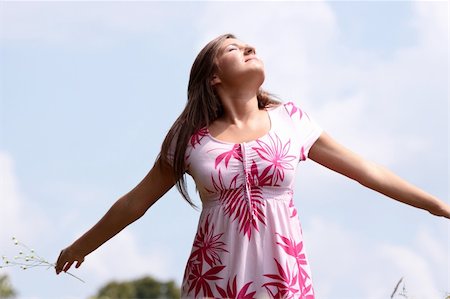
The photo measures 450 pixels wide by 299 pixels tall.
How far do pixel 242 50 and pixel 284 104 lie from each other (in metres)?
0.34

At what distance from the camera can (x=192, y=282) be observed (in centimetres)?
534

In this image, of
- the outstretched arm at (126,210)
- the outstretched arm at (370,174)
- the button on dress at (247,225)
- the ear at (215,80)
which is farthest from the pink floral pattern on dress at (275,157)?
the outstretched arm at (126,210)

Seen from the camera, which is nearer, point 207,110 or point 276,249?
point 276,249

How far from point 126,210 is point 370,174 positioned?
1223 millimetres

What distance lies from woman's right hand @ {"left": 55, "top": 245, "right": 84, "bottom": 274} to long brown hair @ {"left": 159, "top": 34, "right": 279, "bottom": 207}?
79 centimetres

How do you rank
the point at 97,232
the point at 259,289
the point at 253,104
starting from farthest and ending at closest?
the point at 97,232, the point at 253,104, the point at 259,289

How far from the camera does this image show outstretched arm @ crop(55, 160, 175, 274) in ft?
18.5

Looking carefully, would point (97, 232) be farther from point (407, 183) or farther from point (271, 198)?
point (407, 183)

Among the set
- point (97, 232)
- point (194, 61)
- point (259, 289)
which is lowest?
point (259, 289)

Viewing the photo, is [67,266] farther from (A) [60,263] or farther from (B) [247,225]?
(B) [247,225]

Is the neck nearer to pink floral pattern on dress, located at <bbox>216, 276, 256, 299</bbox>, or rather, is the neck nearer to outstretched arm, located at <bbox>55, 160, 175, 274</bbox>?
outstretched arm, located at <bbox>55, 160, 175, 274</bbox>

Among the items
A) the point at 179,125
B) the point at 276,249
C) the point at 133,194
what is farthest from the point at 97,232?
the point at 276,249

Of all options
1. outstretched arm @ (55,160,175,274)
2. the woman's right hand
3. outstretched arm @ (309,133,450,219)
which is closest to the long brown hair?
outstretched arm @ (55,160,175,274)

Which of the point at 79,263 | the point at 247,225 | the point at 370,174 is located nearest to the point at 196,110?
the point at 247,225
